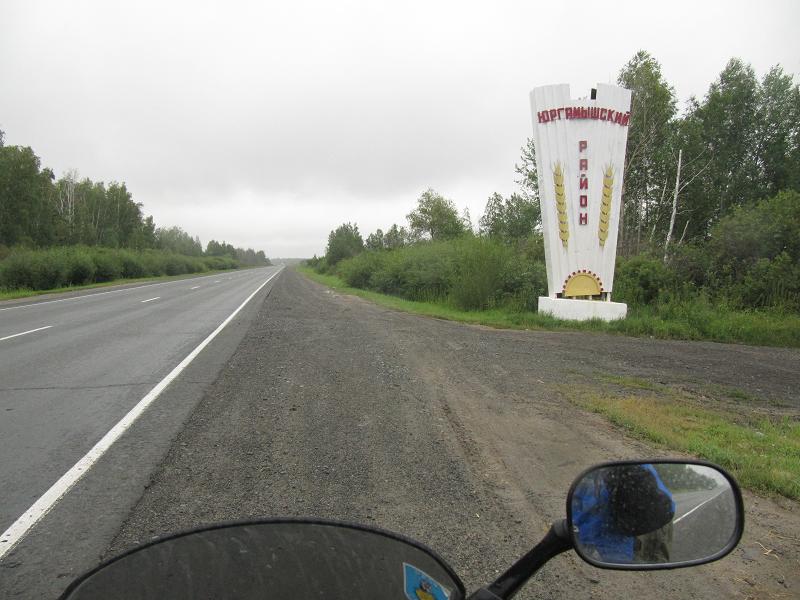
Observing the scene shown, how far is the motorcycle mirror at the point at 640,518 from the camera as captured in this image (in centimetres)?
129

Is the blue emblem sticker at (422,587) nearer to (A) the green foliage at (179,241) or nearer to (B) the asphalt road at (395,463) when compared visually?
(B) the asphalt road at (395,463)

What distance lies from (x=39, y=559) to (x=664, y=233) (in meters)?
36.4

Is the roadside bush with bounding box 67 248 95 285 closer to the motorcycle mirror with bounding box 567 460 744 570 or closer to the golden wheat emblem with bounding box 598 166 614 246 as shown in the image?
the golden wheat emblem with bounding box 598 166 614 246

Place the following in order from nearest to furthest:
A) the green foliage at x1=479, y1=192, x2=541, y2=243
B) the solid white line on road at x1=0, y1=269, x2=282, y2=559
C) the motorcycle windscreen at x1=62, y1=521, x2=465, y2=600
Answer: the motorcycle windscreen at x1=62, y1=521, x2=465, y2=600 < the solid white line on road at x1=0, y1=269, x2=282, y2=559 < the green foliage at x1=479, y1=192, x2=541, y2=243

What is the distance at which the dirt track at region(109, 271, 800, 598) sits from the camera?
2855 millimetres

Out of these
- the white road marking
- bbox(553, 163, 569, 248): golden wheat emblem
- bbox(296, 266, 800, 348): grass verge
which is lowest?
bbox(296, 266, 800, 348): grass verge

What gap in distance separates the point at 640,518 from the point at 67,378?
325 inches

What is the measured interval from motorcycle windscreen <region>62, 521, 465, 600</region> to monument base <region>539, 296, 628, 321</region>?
13197 millimetres

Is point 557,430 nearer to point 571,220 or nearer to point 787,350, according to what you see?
point 787,350

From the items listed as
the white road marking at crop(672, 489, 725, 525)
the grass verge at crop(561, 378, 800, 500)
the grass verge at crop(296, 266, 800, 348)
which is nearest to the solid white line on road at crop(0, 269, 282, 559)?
the white road marking at crop(672, 489, 725, 525)

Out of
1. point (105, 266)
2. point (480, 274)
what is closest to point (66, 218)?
point (105, 266)

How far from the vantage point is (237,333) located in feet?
39.2

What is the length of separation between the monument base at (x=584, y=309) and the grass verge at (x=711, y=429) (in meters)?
6.63

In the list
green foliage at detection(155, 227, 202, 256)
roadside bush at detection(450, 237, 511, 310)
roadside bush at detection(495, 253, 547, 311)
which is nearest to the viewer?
roadside bush at detection(495, 253, 547, 311)
